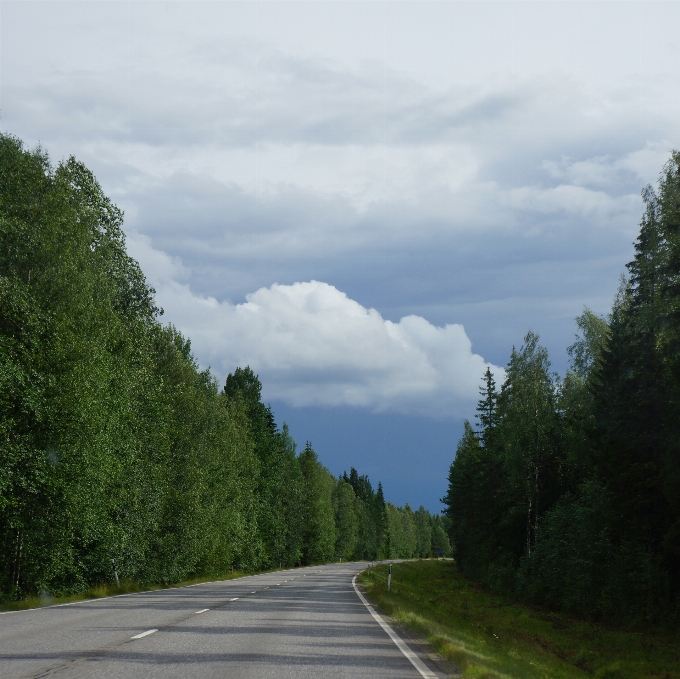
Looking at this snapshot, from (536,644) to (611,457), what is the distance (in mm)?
8925

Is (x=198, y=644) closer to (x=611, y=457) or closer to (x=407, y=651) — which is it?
(x=407, y=651)

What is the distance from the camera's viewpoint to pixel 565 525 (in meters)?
41.6

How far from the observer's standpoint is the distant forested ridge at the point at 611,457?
1126 inches

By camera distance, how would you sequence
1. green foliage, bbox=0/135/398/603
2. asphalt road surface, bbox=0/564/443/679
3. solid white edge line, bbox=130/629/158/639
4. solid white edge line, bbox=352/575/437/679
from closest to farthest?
1. asphalt road surface, bbox=0/564/443/679
2. solid white edge line, bbox=352/575/437/679
3. solid white edge line, bbox=130/629/158/639
4. green foliage, bbox=0/135/398/603

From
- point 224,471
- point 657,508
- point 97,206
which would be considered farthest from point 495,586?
point 97,206

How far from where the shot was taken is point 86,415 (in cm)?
2492

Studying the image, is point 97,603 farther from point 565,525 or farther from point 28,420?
point 565,525

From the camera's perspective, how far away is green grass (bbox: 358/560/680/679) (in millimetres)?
15008

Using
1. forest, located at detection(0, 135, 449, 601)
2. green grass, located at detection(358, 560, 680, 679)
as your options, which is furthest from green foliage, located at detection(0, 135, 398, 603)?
green grass, located at detection(358, 560, 680, 679)

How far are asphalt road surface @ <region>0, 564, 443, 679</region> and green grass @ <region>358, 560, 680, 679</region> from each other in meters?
1.09

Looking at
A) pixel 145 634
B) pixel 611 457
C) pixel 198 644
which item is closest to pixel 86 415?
pixel 145 634

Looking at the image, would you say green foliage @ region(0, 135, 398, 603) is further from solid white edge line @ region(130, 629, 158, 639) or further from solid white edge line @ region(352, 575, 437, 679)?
solid white edge line @ region(352, 575, 437, 679)

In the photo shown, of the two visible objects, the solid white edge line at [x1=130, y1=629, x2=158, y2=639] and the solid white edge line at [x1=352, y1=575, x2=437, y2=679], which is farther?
the solid white edge line at [x1=130, y1=629, x2=158, y2=639]

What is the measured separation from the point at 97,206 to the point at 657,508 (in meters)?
26.6
